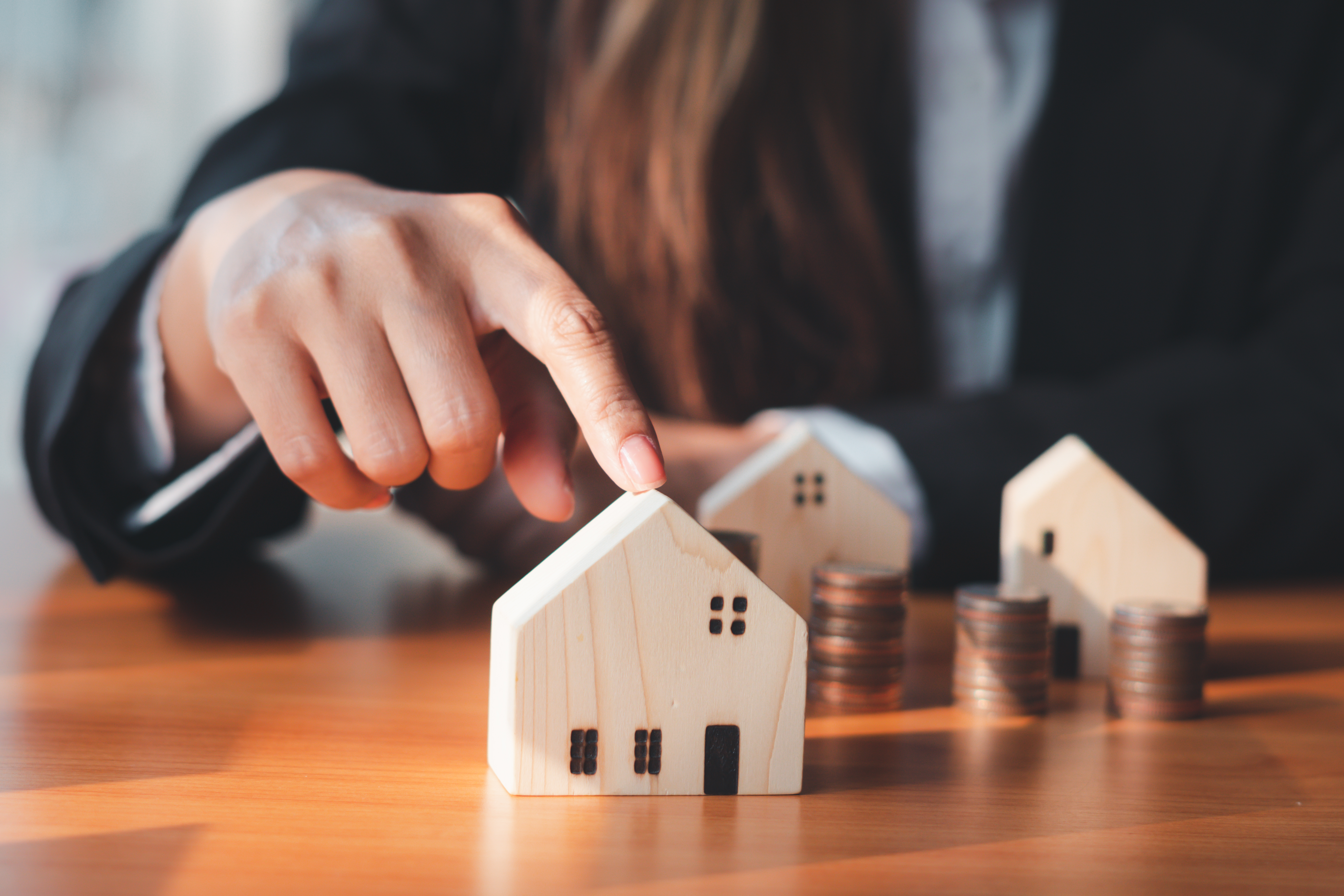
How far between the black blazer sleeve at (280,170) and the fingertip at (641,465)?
472 millimetres

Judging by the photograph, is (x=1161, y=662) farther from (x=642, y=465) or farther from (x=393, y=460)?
(x=393, y=460)

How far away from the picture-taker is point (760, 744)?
1.90ft

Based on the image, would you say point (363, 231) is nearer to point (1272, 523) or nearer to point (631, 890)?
point (631, 890)

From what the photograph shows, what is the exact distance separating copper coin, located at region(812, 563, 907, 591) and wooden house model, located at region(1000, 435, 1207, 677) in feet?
0.55

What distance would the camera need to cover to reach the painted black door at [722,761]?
58 centimetres

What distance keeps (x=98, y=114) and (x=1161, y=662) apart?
401cm

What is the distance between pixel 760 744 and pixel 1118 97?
4.47 feet

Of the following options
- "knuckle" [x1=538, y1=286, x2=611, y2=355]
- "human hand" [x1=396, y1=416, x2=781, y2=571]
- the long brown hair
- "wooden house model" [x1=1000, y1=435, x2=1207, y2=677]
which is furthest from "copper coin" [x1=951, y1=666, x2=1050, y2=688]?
A: the long brown hair

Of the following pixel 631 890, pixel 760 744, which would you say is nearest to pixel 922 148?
pixel 760 744

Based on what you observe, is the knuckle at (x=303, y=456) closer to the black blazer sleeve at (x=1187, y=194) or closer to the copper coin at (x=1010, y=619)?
the copper coin at (x=1010, y=619)

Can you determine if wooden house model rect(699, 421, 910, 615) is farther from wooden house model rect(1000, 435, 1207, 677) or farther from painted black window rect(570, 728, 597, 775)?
painted black window rect(570, 728, 597, 775)

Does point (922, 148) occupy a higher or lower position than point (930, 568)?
higher

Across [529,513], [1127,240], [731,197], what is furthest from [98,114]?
[1127,240]

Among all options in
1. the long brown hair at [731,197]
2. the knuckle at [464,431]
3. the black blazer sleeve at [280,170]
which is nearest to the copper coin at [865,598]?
the knuckle at [464,431]
